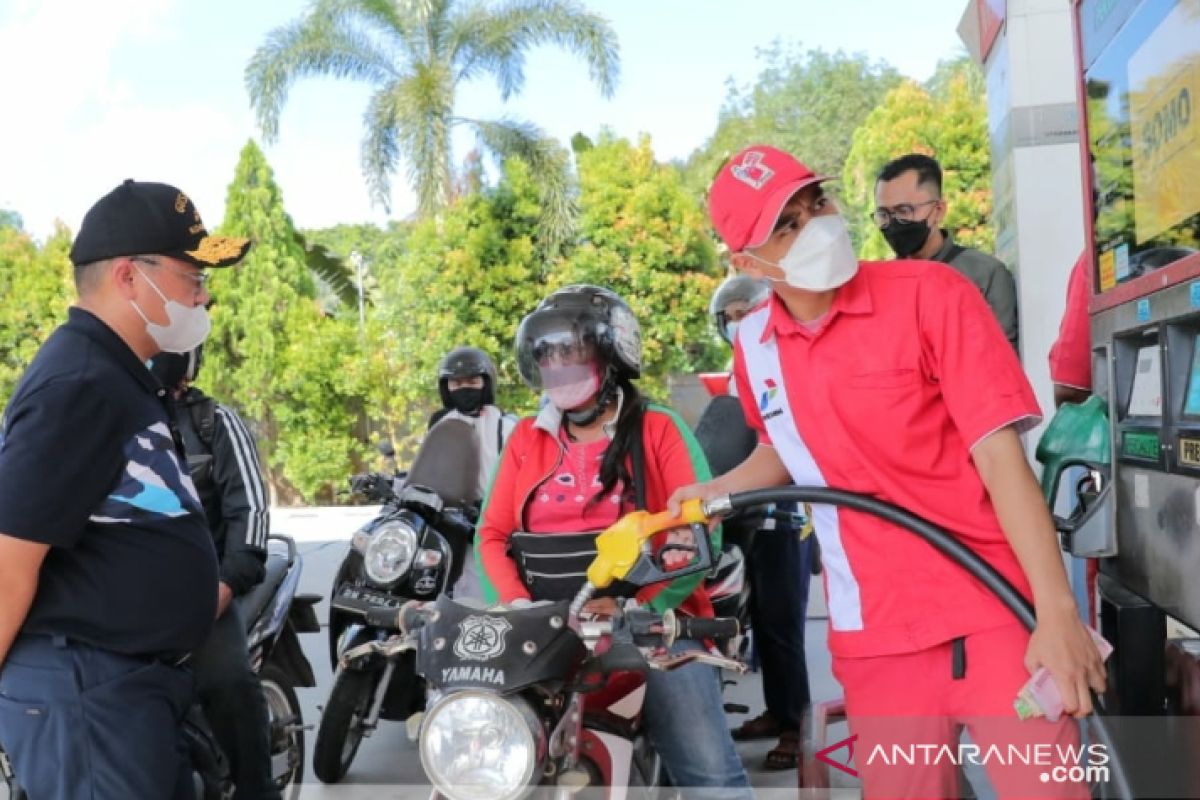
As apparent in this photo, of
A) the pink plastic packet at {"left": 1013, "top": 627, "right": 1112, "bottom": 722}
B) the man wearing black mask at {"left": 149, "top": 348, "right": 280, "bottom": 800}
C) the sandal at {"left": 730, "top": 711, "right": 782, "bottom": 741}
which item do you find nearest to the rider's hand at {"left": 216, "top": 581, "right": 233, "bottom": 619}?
the man wearing black mask at {"left": 149, "top": 348, "right": 280, "bottom": 800}

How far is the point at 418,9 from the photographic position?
2055cm

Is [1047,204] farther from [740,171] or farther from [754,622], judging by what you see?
[740,171]

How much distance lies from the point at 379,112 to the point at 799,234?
749 inches

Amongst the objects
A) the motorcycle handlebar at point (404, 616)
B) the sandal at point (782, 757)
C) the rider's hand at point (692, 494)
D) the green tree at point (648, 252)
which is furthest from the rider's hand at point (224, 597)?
the green tree at point (648, 252)

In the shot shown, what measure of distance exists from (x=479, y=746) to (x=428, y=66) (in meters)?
19.6

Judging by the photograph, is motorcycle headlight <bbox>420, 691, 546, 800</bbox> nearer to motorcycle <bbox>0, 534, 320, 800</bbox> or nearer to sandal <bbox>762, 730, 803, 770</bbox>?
motorcycle <bbox>0, 534, 320, 800</bbox>

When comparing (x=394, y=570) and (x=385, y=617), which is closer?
(x=385, y=617)

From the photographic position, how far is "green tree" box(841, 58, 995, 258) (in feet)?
67.9

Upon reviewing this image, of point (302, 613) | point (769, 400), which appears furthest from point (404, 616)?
point (302, 613)

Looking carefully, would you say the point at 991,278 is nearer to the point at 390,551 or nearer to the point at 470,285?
the point at 390,551

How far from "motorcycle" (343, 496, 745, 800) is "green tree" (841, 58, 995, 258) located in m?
17.8

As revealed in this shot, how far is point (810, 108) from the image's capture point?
41.0 m

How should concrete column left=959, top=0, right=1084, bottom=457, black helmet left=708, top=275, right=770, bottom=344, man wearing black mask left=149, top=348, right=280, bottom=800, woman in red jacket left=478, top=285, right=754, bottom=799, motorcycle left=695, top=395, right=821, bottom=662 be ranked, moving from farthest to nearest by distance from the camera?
concrete column left=959, top=0, right=1084, bottom=457
black helmet left=708, top=275, right=770, bottom=344
motorcycle left=695, top=395, right=821, bottom=662
man wearing black mask left=149, top=348, right=280, bottom=800
woman in red jacket left=478, top=285, right=754, bottom=799

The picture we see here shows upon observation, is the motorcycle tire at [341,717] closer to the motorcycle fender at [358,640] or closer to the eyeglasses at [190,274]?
the motorcycle fender at [358,640]
